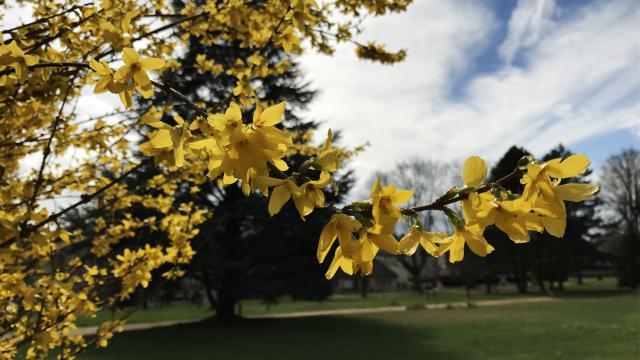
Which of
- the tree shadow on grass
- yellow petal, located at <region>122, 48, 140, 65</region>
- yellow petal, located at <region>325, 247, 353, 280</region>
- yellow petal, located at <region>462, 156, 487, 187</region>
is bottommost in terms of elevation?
the tree shadow on grass

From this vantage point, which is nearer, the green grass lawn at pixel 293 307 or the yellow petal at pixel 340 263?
the yellow petal at pixel 340 263

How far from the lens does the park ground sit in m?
9.23

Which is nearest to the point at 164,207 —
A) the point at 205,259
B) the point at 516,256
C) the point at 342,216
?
the point at 342,216

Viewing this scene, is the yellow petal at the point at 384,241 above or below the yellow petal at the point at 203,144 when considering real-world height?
below

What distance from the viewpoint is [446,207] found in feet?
2.68

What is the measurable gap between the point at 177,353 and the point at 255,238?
655 cm

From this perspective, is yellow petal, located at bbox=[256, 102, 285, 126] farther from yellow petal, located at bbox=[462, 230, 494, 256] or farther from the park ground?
the park ground

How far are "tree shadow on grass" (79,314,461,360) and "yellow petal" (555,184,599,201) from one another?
891cm

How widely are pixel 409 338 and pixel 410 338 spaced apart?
1.0 inches

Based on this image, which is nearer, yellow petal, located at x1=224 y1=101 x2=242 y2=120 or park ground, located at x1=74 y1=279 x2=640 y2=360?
yellow petal, located at x1=224 y1=101 x2=242 y2=120

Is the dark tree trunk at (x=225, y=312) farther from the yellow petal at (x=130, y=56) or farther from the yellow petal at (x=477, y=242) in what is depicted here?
the yellow petal at (x=477, y=242)

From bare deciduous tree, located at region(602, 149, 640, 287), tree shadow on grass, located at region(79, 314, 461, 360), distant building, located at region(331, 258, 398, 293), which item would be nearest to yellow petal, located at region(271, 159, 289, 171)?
tree shadow on grass, located at region(79, 314, 461, 360)

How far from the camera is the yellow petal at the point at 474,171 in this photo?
79 centimetres

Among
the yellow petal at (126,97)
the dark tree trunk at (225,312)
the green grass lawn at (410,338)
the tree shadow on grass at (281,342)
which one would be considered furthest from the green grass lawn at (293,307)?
the yellow petal at (126,97)
